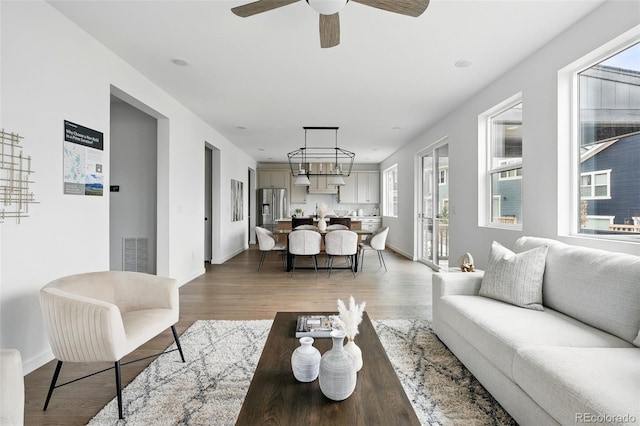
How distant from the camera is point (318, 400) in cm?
131

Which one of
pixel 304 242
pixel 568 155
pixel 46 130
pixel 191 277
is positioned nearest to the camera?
pixel 46 130

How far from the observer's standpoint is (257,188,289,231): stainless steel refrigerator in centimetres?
1005

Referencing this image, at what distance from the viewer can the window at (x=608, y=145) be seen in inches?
91.3

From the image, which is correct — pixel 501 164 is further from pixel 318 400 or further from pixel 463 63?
pixel 318 400

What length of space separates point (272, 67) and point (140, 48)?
1.23 m

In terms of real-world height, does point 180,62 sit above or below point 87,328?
above

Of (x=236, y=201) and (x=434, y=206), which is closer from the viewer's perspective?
(x=434, y=206)

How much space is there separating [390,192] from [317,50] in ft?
23.3

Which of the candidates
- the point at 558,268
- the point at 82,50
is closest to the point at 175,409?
the point at 558,268

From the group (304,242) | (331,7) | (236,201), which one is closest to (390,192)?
(236,201)

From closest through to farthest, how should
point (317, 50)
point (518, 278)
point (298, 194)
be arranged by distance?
1. point (518, 278)
2. point (317, 50)
3. point (298, 194)

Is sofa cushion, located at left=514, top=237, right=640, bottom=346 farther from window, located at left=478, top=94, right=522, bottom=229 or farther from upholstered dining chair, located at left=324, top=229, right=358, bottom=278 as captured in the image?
upholstered dining chair, located at left=324, top=229, right=358, bottom=278

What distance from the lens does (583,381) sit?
1283 mm

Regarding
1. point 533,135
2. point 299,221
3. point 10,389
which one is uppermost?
point 533,135
